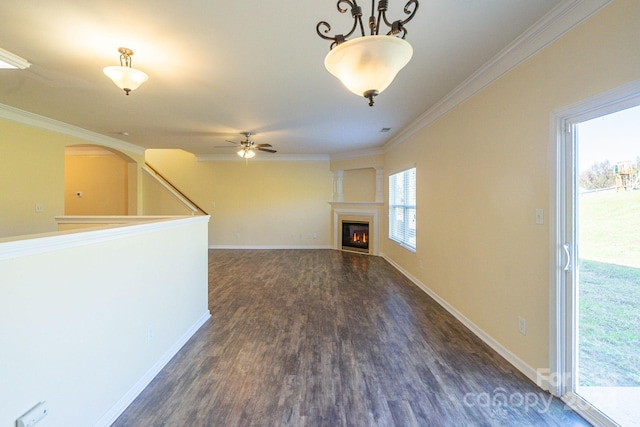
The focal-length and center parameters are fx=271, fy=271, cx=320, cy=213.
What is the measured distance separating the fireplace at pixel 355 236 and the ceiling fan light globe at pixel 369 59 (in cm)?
611

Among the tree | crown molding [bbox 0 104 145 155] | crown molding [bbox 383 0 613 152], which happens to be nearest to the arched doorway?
crown molding [bbox 0 104 145 155]

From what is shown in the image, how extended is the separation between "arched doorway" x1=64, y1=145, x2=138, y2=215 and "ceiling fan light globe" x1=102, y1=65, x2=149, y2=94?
549 centimetres

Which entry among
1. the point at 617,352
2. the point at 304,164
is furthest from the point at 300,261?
the point at 617,352

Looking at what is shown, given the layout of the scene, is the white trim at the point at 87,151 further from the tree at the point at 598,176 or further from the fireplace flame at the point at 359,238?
the tree at the point at 598,176

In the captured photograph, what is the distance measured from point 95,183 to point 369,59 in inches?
323

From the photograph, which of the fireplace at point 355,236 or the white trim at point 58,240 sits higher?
the white trim at point 58,240

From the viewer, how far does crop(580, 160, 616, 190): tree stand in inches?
63.7

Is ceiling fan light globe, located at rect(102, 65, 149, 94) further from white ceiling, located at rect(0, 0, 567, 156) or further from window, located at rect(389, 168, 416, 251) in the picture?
window, located at rect(389, 168, 416, 251)

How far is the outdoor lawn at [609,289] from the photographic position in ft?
4.96

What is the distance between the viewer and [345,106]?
3674 mm

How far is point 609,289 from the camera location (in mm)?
1642

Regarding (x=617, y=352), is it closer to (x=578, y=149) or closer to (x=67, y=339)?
(x=578, y=149)

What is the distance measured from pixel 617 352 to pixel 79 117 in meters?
6.53

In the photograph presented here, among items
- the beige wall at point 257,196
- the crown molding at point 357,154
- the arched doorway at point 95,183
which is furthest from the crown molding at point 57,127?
the crown molding at point 357,154
